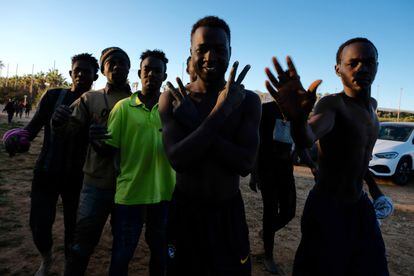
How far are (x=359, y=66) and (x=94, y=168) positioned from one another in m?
2.08

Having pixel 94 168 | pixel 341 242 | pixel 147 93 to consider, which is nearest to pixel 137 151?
pixel 94 168

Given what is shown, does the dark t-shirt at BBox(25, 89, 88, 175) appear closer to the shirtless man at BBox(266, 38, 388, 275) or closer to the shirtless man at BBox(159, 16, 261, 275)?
the shirtless man at BBox(159, 16, 261, 275)

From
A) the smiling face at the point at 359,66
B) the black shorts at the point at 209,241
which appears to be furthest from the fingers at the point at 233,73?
the smiling face at the point at 359,66

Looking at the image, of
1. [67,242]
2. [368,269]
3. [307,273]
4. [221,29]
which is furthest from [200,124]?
[67,242]

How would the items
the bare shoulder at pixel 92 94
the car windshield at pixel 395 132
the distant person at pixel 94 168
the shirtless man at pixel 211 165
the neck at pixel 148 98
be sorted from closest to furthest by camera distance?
the shirtless man at pixel 211 165, the distant person at pixel 94 168, the neck at pixel 148 98, the bare shoulder at pixel 92 94, the car windshield at pixel 395 132

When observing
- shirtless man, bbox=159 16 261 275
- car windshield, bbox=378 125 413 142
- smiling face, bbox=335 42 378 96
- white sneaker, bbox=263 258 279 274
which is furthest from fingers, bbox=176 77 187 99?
car windshield, bbox=378 125 413 142

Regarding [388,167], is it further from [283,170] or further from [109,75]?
[109,75]

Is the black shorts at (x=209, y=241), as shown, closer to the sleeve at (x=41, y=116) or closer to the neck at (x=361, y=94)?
the neck at (x=361, y=94)

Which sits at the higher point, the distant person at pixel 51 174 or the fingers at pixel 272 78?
the fingers at pixel 272 78

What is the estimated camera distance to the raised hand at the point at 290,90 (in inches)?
59.2

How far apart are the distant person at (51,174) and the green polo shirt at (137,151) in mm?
589

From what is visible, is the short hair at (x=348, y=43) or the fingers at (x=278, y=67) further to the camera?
the short hair at (x=348, y=43)

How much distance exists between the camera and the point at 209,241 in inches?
63.4

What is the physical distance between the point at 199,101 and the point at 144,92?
112 cm
